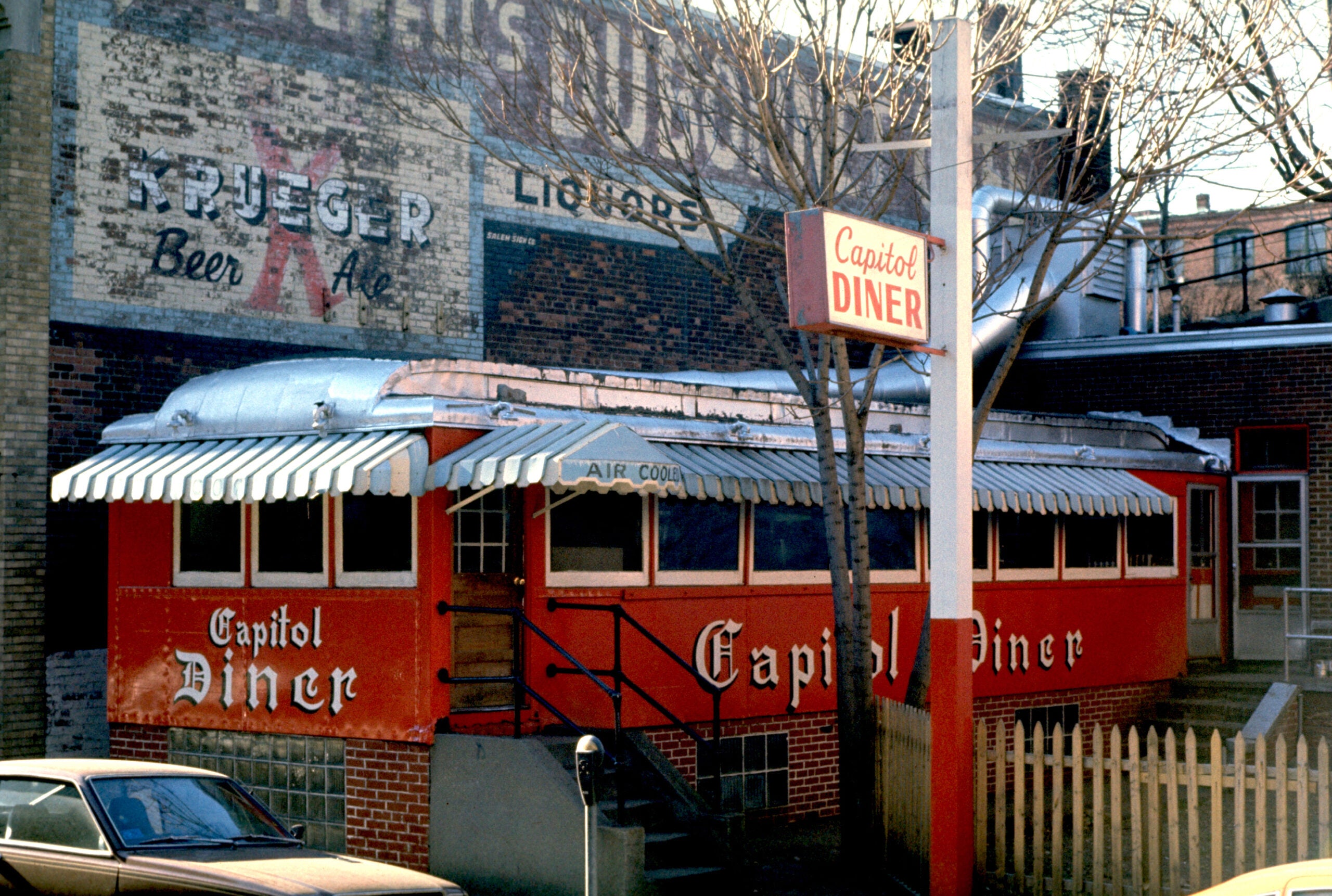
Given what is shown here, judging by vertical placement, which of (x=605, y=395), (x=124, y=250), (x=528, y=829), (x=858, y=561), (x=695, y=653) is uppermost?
(x=124, y=250)

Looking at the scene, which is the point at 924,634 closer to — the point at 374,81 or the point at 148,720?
the point at 148,720

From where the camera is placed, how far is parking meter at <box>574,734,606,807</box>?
8250 millimetres

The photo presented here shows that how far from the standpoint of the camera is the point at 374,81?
16.0 meters

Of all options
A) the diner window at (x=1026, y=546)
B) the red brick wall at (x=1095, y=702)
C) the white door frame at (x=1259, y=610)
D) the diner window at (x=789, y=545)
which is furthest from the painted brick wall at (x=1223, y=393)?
the diner window at (x=789, y=545)

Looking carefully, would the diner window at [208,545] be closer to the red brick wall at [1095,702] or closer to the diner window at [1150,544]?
the red brick wall at [1095,702]

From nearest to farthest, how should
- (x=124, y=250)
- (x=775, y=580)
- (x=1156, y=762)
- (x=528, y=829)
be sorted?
1. (x=1156, y=762)
2. (x=528, y=829)
3. (x=775, y=580)
4. (x=124, y=250)

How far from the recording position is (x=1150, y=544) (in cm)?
1703

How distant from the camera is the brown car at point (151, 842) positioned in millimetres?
7430

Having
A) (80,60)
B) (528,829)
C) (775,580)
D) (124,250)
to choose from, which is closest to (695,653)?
(775,580)

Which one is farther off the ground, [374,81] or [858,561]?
[374,81]

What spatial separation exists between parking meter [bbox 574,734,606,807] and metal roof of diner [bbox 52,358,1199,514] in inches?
83.2

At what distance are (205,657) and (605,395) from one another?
382 cm

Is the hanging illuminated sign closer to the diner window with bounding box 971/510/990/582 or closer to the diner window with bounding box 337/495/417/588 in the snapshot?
the diner window with bounding box 337/495/417/588

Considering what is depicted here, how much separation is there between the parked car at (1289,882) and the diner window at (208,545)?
26.9ft
